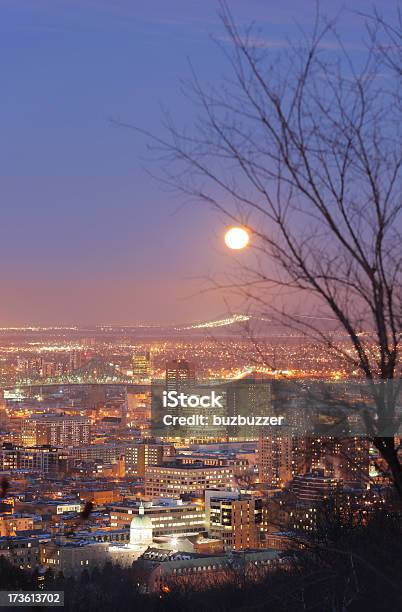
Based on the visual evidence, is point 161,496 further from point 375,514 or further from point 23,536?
point 375,514

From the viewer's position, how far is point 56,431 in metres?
24.9

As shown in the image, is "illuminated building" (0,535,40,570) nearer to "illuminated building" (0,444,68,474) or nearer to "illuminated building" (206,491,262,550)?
"illuminated building" (206,491,262,550)

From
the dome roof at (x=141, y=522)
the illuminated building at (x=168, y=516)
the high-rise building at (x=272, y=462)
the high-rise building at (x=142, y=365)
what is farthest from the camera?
the illuminated building at (x=168, y=516)

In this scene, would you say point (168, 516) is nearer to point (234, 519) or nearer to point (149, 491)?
point (234, 519)

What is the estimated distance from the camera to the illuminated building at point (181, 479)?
19.5 metres

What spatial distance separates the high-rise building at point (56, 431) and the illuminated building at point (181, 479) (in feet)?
8.82

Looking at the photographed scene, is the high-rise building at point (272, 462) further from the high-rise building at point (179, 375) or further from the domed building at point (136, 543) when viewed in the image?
the domed building at point (136, 543)

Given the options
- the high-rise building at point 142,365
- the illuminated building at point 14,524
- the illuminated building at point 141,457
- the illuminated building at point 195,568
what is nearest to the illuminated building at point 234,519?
the illuminated building at point 195,568

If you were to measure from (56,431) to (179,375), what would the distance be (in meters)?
12.1

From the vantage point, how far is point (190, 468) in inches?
844

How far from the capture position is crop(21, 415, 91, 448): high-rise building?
24719mm

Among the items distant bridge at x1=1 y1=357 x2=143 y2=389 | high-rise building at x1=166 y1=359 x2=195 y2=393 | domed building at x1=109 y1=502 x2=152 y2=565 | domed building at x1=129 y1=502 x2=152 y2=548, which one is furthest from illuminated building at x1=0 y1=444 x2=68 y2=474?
high-rise building at x1=166 y1=359 x2=195 y2=393

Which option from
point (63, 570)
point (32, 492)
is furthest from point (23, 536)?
point (32, 492)

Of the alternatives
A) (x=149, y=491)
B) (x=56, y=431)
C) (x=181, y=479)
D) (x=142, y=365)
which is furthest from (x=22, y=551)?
(x=56, y=431)
